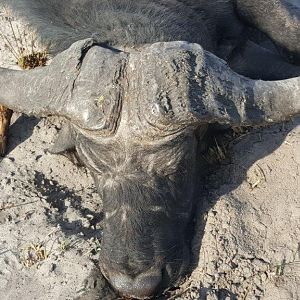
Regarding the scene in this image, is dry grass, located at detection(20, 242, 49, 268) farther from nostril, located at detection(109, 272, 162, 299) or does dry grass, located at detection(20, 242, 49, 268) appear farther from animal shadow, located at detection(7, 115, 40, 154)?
animal shadow, located at detection(7, 115, 40, 154)

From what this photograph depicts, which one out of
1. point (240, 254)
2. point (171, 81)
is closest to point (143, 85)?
point (171, 81)

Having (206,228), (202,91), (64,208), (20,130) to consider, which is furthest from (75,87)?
(20,130)

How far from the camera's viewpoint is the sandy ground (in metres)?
3.67

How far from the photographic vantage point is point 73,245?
13.5ft

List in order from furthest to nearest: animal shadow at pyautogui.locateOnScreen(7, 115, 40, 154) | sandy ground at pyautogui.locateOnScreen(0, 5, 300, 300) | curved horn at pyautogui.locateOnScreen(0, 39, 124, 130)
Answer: animal shadow at pyautogui.locateOnScreen(7, 115, 40, 154) → sandy ground at pyautogui.locateOnScreen(0, 5, 300, 300) → curved horn at pyautogui.locateOnScreen(0, 39, 124, 130)

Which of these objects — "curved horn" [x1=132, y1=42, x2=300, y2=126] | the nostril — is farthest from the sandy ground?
"curved horn" [x1=132, y1=42, x2=300, y2=126]

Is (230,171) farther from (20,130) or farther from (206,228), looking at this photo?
(20,130)

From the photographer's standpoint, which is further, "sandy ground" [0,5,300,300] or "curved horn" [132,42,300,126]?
"sandy ground" [0,5,300,300]

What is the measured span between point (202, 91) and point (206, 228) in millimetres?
990

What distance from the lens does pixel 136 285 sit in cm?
344

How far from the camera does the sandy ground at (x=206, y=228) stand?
367cm

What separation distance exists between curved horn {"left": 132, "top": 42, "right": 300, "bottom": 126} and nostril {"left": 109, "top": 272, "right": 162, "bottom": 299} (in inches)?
33.3

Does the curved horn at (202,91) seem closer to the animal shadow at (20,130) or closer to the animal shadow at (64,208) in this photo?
the animal shadow at (64,208)

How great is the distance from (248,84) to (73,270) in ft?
5.02
